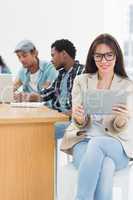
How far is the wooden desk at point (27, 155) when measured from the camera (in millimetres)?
2291

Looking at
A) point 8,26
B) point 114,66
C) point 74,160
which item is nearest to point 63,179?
point 74,160

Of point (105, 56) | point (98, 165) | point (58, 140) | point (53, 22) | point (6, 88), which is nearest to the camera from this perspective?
point (98, 165)

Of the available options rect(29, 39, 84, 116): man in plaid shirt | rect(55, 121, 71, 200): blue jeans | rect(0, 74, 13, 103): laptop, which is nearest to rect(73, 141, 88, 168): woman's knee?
rect(55, 121, 71, 200): blue jeans

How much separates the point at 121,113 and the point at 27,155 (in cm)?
60

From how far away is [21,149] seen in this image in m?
2.31

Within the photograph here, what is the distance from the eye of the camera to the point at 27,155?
2.33 metres

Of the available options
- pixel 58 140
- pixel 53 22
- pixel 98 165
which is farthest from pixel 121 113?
pixel 53 22

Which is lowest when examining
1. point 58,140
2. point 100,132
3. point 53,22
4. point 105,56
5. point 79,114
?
point 58,140

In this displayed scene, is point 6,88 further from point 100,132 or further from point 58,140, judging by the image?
point 100,132

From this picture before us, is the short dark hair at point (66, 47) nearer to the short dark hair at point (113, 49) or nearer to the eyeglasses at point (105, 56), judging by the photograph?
the short dark hair at point (113, 49)

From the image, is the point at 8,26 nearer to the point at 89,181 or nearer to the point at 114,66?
→ the point at 114,66

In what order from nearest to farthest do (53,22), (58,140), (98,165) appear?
1. (98,165)
2. (58,140)
3. (53,22)

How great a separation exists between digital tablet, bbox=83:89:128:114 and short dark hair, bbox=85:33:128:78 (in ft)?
0.86

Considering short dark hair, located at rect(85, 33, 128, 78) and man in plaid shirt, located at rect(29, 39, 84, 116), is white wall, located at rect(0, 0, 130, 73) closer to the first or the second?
man in plaid shirt, located at rect(29, 39, 84, 116)
